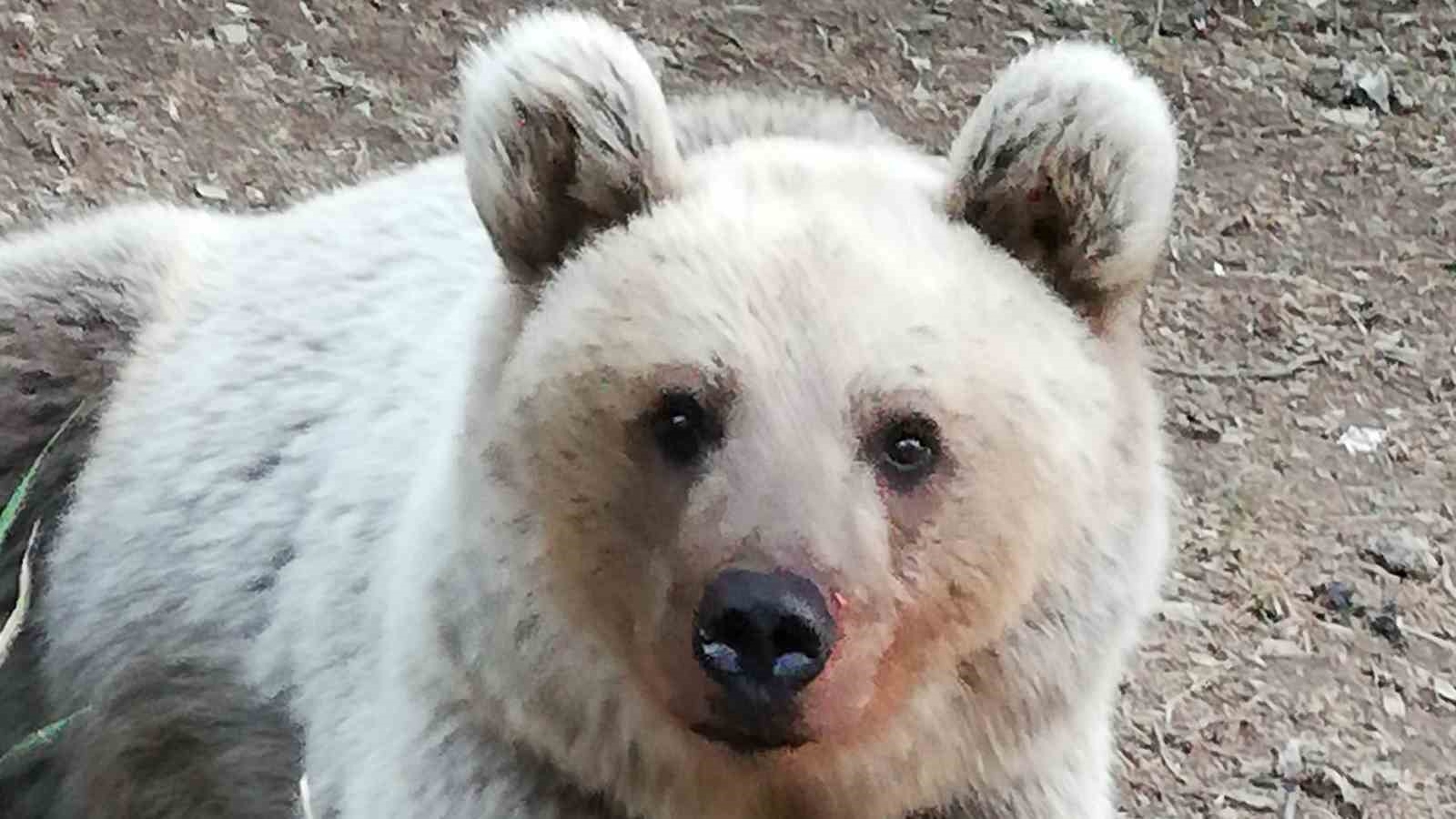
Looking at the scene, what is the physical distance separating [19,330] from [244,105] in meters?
2.05

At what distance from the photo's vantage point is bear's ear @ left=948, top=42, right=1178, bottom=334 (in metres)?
2.92

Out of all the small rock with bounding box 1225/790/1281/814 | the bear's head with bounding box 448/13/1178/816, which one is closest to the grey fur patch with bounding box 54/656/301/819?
the bear's head with bounding box 448/13/1178/816

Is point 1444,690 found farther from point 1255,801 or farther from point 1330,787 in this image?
point 1255,801

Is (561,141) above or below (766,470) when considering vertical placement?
above

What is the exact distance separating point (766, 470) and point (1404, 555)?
115 inches

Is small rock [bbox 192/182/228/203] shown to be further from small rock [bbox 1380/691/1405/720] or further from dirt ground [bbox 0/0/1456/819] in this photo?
small rock [bbox 1380/691/1405/720]

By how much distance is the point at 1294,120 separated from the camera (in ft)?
22.4

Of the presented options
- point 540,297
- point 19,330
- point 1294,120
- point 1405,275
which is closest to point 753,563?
point 540,297

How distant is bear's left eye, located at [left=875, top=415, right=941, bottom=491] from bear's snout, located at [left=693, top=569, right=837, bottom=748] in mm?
249

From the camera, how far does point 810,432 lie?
2684 mm

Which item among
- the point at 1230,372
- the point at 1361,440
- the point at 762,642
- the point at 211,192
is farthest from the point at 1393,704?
the point at 211,192

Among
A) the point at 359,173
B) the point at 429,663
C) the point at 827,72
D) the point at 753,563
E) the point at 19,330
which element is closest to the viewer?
the point at 753,563

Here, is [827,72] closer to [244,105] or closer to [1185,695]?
[244,105]

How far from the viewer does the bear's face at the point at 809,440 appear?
2.64 meters
